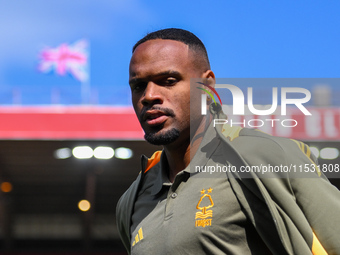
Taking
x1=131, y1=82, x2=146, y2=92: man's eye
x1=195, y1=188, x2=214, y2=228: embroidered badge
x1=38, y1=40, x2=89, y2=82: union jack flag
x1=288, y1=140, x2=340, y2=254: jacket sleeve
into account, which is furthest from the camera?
x1=38, y1=40, x2=89, y2=82: union jack flag

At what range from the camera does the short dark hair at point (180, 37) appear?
2107 millimetres

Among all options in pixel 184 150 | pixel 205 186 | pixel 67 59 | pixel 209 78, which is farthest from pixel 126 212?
pixel 67 59

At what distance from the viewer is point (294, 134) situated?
Answer: 12547mm

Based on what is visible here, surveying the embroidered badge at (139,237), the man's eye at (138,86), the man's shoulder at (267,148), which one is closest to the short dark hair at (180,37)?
the man's eye at (138,86)

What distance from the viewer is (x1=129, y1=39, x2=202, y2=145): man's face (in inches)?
78.0

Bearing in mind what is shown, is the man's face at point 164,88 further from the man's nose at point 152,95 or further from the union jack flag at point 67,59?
the union jack flag at point 67,59

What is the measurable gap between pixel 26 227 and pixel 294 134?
31.9 feet

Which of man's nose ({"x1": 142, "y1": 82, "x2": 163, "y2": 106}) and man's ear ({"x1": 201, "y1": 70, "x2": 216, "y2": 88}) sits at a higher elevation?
man's ear ({"x1": 201, "y1": 70, "x2": 216, "y2": 88})

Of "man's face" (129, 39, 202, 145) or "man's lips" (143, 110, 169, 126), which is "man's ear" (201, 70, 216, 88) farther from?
"man's lips" (143, 110, 169, 126)

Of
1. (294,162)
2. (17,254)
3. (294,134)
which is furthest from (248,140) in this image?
(17,254)

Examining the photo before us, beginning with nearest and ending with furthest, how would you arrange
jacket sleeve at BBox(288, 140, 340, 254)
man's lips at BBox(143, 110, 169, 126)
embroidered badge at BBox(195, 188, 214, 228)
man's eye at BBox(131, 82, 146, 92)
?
jacket sleeve at BBox(288, 140, 340, 254) < embroidered badge at BBox(195, 188, 214, 228) < man's lips at BBox(143, 110, 169, 126) < man's eye at BBox(131, 82, 146, 92)

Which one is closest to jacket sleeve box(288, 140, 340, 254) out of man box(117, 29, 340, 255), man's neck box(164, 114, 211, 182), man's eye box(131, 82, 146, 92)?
man box(117, 29, 340, 255)

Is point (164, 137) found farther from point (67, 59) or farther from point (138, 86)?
point (67, 59)

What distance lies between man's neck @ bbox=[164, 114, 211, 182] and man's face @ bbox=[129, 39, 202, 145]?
3 centimetres
